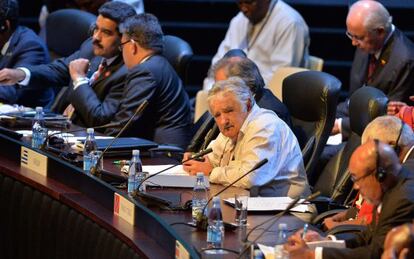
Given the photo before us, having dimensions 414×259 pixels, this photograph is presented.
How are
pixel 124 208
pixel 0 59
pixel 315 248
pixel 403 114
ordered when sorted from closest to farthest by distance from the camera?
1. pixel 315 248
2. pixel 124 208
3. pixel 403 114
4. pixel 0 59

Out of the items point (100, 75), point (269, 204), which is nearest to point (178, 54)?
point (100, 75)

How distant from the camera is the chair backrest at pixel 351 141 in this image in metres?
5.50

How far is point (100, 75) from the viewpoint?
6.73 meters

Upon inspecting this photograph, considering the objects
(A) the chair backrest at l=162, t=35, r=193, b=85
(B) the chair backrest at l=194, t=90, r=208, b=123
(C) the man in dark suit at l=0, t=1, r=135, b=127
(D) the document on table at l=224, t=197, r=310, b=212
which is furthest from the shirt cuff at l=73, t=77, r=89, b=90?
(D) the document on table at l=224, t=197, r=310, b=212

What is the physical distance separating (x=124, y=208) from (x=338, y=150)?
215 cm

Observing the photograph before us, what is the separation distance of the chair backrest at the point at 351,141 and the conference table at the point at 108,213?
0.83 meters

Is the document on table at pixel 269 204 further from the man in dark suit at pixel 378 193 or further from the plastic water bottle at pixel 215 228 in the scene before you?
the man in dark suit at pixel 378 193

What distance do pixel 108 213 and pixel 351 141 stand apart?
162cm

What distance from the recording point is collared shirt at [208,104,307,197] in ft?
16.0

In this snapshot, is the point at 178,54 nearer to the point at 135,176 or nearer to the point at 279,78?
the point at 279,78

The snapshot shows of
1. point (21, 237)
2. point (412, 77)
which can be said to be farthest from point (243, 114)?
point (412, 77)

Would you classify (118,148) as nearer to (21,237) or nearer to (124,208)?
(21,237)

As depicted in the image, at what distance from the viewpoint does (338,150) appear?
651cm

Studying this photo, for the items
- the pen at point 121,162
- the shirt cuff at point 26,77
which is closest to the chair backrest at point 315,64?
the shirt cuff at point 26,77
